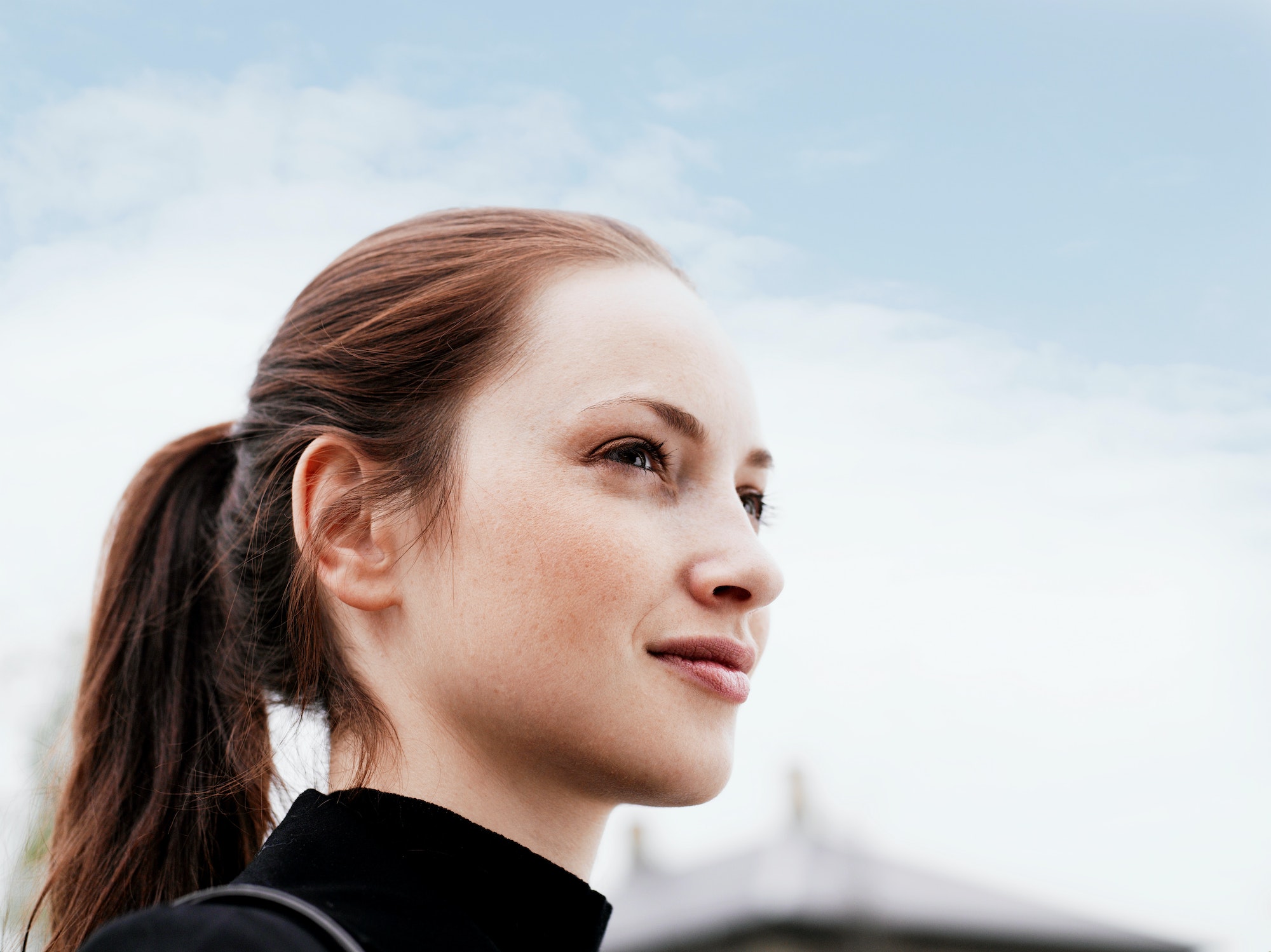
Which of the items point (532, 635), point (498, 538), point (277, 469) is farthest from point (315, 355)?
point (532, 635)

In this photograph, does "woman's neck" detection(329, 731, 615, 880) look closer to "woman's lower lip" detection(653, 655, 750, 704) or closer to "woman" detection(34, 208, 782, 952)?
"woman" detection(34, 208, 782, 952)

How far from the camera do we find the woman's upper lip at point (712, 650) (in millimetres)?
2033

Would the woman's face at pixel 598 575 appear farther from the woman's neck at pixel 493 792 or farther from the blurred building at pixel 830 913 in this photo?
the blurred building at pixel 830 913

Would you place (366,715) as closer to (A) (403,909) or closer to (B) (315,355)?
(A) (403,909)

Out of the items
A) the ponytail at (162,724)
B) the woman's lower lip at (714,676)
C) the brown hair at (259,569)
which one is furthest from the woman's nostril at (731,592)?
the ponytail at (162,724)

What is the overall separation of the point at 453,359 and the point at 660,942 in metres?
18.8

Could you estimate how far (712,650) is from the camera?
2.08 m

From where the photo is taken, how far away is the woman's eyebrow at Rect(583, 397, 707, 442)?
7.00 feet

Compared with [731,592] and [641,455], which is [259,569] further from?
[731,592]

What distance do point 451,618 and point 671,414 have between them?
21.3 inches

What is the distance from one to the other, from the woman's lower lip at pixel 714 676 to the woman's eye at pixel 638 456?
1.15ft

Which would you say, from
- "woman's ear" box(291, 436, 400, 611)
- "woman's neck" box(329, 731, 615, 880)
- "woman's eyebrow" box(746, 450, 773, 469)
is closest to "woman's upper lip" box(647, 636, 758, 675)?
"woman's neck" box(329, 731, 615, 880)

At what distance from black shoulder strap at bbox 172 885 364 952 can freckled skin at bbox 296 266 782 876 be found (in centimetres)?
44

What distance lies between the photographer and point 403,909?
1.84 meters
